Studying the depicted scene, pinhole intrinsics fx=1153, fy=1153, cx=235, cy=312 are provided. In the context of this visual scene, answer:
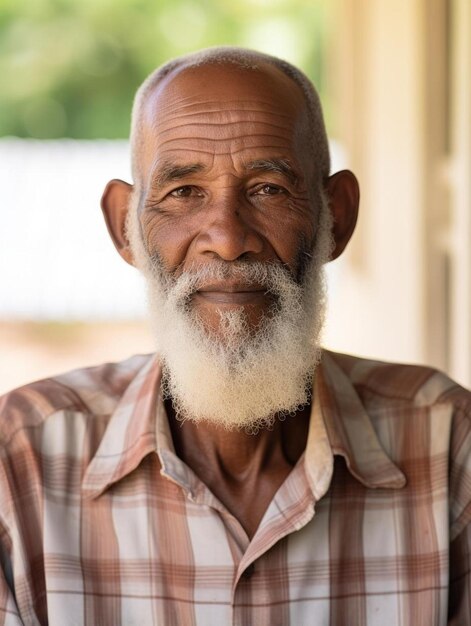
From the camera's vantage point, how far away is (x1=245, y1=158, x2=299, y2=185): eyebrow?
94.7 inches

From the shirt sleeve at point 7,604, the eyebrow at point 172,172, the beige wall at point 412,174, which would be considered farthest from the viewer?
the beige wall at point 412,174

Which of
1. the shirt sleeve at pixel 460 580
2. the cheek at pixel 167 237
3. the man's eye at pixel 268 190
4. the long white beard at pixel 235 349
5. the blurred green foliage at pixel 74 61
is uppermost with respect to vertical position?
the blurred green foliage at pixel 74 61

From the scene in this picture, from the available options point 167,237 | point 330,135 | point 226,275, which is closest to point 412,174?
point 167,237

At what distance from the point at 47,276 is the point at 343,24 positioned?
11.2 feet

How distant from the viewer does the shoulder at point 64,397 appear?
8.14 feet

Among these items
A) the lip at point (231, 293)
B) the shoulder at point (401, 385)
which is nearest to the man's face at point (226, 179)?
the lip at point (231, 293)

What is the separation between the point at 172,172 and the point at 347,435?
69 centimetres

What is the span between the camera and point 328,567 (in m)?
2.39

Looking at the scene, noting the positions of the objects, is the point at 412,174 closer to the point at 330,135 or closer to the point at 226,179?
the point at 226,179

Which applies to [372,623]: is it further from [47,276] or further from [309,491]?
[47,276]

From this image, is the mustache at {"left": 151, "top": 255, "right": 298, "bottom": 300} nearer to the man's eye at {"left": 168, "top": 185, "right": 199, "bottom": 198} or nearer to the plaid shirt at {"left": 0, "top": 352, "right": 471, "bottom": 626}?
the man's eye at {"left": 168, "top": 185, "right": 199, "bottom": 198}

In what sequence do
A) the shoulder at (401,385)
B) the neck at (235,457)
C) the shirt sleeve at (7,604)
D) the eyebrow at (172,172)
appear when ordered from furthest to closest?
the shoulder at (401,385) < the neck at (235,457) < the eyebrow at (172,172) < the shirt sleeve at (7,604)

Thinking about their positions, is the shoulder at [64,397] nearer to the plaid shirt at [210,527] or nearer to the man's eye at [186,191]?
the plaid shirt at [210,527]

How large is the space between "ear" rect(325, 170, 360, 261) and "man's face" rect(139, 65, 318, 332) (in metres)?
0.20
